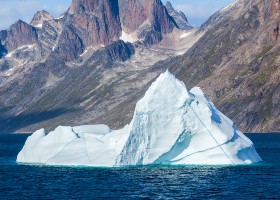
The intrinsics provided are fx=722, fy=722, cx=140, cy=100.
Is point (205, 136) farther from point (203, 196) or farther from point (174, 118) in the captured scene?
point (203, 196)

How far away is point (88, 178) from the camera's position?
10612 centimetres

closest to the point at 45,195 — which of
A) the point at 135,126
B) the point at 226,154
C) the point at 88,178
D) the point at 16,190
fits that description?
the point at 16,190

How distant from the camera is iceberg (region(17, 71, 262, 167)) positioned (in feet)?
369

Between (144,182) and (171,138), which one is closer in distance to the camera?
(144,182)

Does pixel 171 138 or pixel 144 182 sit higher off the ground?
pixel 171 138

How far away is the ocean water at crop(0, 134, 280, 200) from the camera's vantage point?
8888 cm

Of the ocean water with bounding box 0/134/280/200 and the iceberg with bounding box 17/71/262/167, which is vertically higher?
the iceberg with bounding box 17/71/262/167

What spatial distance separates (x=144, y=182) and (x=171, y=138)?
596 inches

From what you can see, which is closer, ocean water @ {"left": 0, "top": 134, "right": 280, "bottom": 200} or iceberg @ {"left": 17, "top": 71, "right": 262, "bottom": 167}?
ocean water @ {"left": 0, "top": 134, "right": 280, "bottom": 200}

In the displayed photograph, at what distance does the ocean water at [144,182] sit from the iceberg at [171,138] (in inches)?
71.0

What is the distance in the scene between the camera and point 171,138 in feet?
370

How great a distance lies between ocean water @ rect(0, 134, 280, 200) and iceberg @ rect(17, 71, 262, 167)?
5.91ft

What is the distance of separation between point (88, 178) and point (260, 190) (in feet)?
88.0

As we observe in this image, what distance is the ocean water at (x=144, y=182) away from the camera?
Answer: 88875mm
